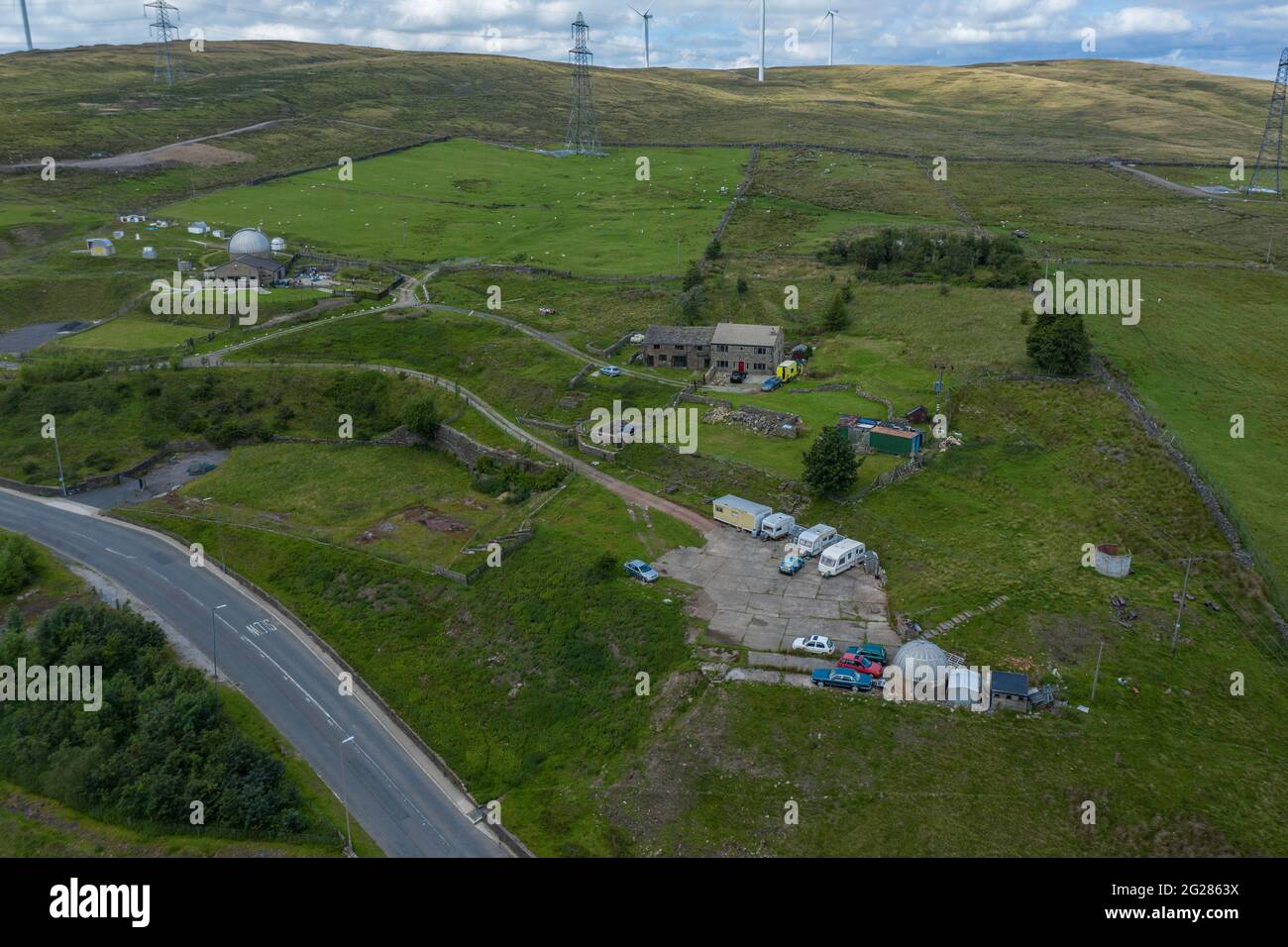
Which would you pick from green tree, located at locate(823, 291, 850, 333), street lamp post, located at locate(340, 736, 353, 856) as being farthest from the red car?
green tree, located at locate(823, 291, 850, 333)

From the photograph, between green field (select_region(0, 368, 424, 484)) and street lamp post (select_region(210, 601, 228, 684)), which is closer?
street lamp post (select_region(210, 601, 228, 684))

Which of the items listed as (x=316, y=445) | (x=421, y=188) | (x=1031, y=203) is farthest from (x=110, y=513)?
(x=1031, y=203)

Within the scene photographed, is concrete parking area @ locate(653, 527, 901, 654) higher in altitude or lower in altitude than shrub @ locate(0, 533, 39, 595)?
higher

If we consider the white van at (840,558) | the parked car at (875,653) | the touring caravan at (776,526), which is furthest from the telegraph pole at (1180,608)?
the touring caravan at (776,526)

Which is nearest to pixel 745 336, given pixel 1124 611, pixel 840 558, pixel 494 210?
pixel 840 558

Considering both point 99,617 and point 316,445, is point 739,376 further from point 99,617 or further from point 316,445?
point 99,617

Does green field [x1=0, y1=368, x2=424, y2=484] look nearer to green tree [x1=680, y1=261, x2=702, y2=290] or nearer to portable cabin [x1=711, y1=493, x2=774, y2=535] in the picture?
green tree [x1=680, y1=261, x2=702, y2=290]
